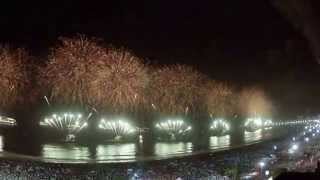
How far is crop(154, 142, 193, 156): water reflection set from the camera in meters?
39.7

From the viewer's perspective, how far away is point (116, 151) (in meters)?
38.0

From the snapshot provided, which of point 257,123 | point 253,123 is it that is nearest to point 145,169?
point 253,123

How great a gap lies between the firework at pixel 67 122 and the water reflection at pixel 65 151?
3.17 m

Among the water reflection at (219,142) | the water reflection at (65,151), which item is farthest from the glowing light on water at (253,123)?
the water reflection at (65,151)

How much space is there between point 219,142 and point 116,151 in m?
16.5

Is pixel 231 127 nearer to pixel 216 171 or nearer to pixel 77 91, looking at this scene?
pixel 77 91

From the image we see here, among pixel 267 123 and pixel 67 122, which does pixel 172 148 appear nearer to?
pixel 67 122

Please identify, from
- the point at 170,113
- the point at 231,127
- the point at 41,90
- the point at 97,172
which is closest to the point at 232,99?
the point at 231,127

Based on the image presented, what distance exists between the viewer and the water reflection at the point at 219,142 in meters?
48.0

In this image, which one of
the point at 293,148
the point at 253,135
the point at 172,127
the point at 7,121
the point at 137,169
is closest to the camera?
the point at 137,169

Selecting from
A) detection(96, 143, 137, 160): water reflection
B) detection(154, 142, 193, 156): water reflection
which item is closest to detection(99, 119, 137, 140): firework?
detection(96, 143, 137, 160): water reflection

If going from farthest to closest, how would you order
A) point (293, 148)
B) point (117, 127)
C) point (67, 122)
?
point (293, 148) < point (117, 127) < point (67, 122)

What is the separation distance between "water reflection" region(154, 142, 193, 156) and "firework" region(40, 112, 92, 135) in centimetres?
562

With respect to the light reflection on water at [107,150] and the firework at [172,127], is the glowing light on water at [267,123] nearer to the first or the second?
the firework at [172,127]
